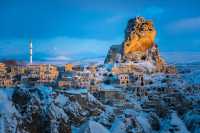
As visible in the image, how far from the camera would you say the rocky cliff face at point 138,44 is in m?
110

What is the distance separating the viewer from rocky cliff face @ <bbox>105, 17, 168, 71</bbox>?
110m

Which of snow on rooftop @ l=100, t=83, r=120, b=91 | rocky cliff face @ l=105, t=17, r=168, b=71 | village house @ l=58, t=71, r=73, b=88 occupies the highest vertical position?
rocky cliff face @ l=105, t=17, r=168, b=71

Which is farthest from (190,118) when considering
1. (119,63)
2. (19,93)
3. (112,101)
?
(119,63)

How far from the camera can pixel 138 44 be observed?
371ft

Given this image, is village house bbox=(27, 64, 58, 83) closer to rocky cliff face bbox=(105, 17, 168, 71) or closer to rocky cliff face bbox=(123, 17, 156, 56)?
rocky cliff face bbox=(105, 17, 168, 71)

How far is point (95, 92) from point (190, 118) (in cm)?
1854

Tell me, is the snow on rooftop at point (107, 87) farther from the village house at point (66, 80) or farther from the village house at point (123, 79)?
the village house at point (66, 80)

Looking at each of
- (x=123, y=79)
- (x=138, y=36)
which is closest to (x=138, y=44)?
(x=138, y=36)

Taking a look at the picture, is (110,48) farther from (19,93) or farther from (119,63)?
(19,93)

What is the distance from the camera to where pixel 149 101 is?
267 feet

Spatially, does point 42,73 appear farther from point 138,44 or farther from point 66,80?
point 138,44

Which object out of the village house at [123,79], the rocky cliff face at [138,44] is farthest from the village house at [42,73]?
the rocky cliff face at [138,44]

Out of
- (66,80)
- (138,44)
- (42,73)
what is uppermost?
(138,44)

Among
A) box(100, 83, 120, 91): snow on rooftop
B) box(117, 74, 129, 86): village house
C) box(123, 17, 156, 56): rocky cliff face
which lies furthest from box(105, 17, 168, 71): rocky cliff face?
box(100, 83, 120, 91): snow on rooftop
